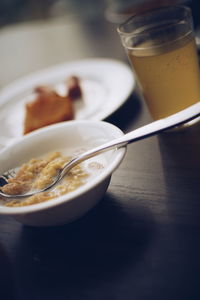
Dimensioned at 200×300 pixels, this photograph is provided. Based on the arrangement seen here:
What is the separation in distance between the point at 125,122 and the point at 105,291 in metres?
0.51

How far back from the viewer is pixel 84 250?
61 cm

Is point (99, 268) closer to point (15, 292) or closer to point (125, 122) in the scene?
point (15, 292)

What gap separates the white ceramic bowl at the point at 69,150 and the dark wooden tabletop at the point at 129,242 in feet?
0.15

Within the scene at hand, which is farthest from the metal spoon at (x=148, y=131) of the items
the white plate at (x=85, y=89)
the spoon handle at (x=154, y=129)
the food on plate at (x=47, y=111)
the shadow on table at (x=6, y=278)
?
the food on plate at (x=47, y=111)

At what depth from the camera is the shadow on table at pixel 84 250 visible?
22.4 inches

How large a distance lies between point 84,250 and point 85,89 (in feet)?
2.51

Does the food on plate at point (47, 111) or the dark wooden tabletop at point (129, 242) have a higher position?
the dark wooden tabletop at point (129, 242)

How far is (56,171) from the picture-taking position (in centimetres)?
69

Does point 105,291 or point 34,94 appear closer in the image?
point 105,291

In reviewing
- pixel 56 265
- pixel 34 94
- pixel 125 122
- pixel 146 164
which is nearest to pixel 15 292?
pixel 56 265

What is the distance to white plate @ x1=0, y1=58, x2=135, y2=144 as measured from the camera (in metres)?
1.09

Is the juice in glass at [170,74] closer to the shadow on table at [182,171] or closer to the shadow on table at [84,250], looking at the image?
the shadow on table at [182,171]

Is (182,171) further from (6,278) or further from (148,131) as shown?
(6,278)

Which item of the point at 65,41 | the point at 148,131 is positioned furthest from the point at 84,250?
the point at 65,41
